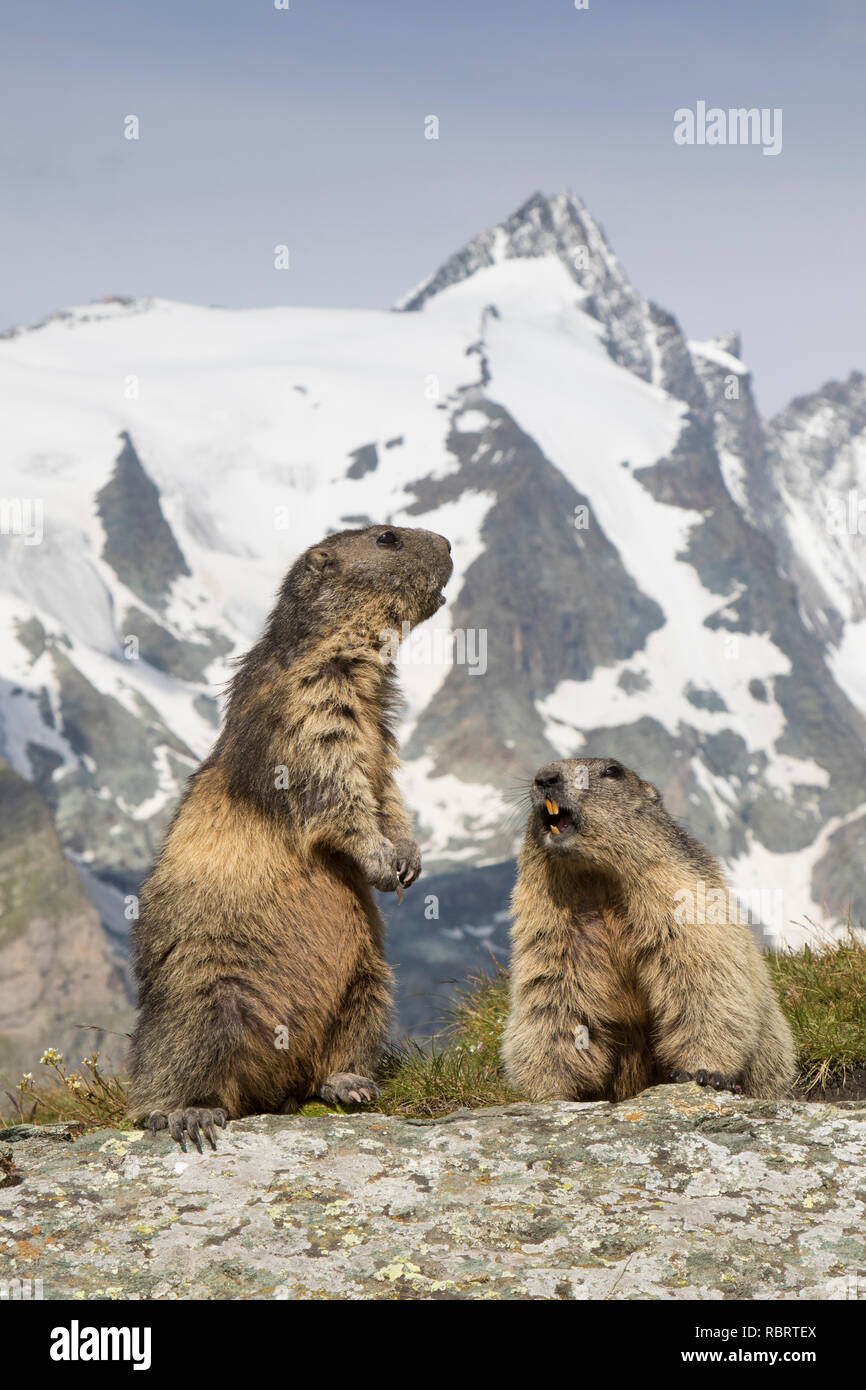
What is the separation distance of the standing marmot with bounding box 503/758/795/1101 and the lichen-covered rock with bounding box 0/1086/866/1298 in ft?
3.67

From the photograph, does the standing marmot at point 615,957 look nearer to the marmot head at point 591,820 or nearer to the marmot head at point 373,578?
the marmot head at point 591,820

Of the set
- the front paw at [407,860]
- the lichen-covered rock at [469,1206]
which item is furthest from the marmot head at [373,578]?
the lichen-covered rock at [469,1206]

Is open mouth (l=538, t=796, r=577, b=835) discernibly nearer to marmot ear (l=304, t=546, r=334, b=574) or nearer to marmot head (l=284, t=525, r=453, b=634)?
marmot head (l=284, t=525, r=453, b=634)

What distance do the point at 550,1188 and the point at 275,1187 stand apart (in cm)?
157

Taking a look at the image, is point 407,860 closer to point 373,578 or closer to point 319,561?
point 373,578

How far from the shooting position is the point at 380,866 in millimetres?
9734

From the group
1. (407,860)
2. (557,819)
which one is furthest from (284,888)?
(557,819)

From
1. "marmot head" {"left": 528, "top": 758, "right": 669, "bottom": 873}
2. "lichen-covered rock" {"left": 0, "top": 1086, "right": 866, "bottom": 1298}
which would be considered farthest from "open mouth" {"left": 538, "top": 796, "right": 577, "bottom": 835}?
"lichen-covered rock" {"left": 0, "top": 1086, "right": 866, "bottom": 1298}

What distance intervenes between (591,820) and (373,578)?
8.82ft

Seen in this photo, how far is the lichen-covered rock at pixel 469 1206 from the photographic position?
6.66 meters

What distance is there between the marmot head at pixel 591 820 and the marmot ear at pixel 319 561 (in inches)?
99.2

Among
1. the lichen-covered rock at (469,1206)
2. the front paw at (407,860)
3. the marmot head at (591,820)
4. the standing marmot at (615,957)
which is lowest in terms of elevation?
the lichen-covered rock at (469,1206)

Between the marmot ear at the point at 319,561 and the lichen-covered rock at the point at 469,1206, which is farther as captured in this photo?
the marmot ear at the point at 319,561
